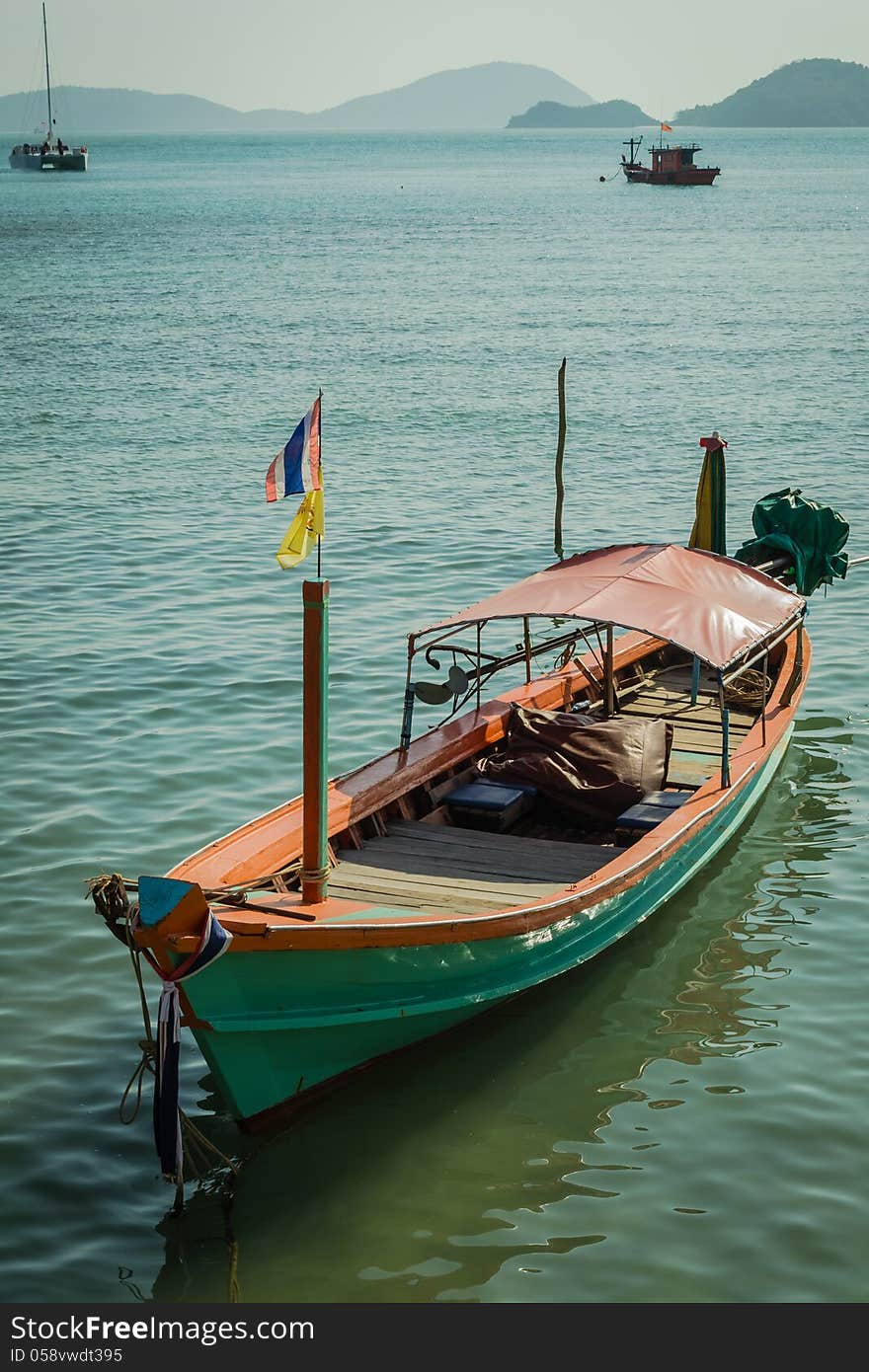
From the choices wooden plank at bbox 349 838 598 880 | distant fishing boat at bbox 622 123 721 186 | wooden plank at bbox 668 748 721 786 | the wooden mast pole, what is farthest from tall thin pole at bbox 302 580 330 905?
distant fishing boat at bbox 622 123 721 186

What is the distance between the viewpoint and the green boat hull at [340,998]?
9445mm

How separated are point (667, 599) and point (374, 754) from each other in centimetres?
393

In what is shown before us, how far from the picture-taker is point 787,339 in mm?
45781

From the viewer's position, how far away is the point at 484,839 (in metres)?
12.6

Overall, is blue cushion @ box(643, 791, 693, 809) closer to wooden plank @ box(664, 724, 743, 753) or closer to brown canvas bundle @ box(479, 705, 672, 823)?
brown canvas bundle @ box(479, 705, 672, 823)

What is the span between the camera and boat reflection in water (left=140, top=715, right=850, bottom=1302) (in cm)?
902

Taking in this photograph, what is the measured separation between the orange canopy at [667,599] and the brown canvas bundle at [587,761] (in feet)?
3.87

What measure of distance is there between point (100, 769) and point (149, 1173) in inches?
255

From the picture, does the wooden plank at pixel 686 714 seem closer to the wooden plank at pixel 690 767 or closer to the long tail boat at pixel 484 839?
the long tail boat at pixel 484 839

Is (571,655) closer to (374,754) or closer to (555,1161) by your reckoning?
(374,754)

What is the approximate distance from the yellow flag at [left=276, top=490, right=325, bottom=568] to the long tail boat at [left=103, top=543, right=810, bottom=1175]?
0.46 meters

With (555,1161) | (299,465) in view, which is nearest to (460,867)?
(555,1161)

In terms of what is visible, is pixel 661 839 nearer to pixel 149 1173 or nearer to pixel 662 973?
pixel 662 973

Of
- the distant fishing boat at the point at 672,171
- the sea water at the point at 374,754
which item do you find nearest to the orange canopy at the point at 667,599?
the sea water at the point at 374,754
